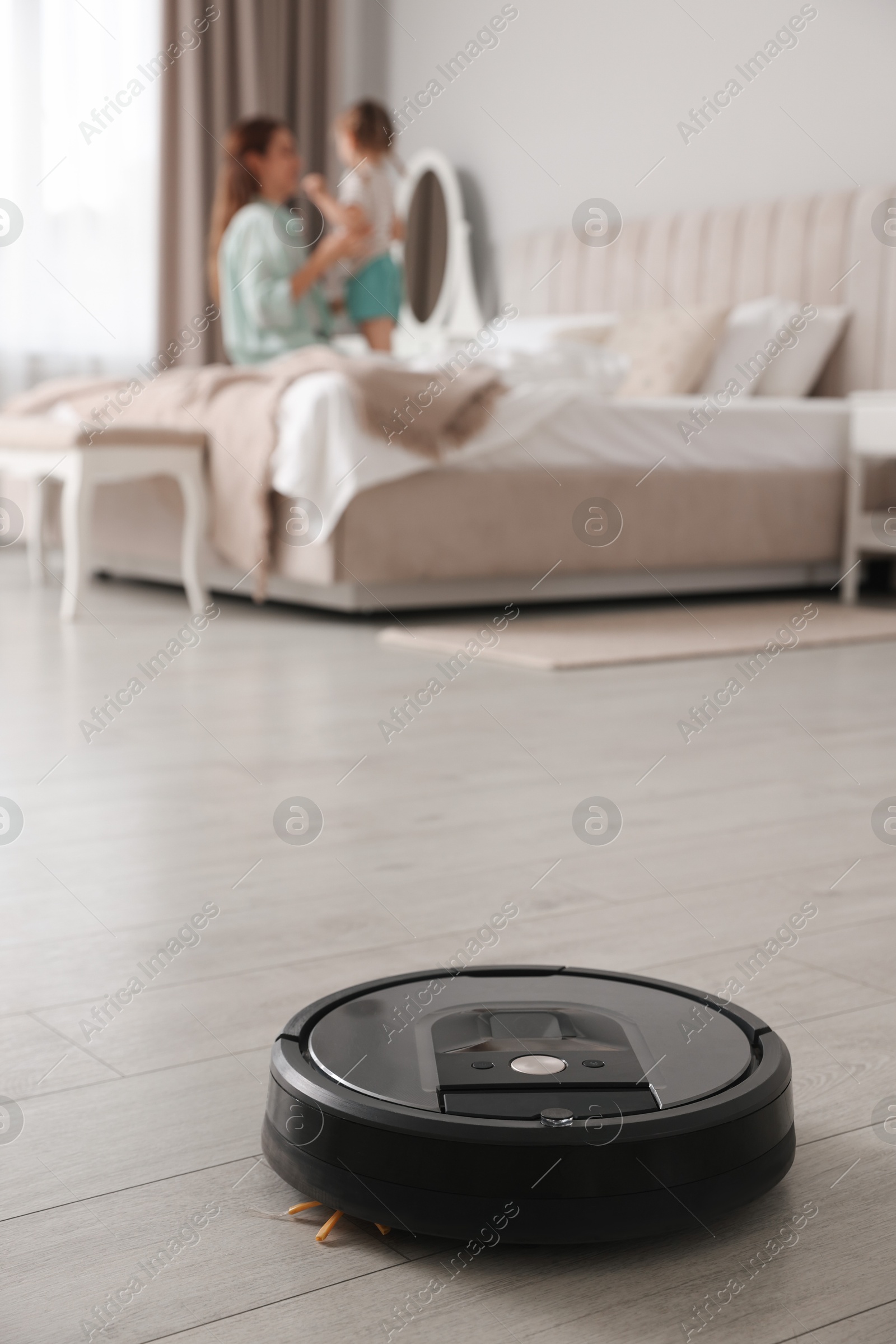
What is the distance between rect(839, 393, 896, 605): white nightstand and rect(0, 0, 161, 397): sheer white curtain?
318cm

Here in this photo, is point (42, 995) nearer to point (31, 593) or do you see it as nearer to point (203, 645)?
point (203, 645)

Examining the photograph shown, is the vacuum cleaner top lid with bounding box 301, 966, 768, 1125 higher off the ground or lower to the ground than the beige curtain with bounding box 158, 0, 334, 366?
lower

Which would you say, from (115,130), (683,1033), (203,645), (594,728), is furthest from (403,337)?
(683,1033)

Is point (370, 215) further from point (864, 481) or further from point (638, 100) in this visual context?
point (864, 481)

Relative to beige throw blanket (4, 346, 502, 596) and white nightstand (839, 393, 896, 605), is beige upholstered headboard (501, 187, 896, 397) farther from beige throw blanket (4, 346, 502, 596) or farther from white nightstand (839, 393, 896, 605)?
beige throw blanket (4, 346, 502, 596)

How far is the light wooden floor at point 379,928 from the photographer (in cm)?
78

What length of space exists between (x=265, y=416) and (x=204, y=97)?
10.4 feet

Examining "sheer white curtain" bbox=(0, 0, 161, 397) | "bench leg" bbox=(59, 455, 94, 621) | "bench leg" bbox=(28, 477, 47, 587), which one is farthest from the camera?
"sheer white curtain" bbox=(0, 0, 161, 397)

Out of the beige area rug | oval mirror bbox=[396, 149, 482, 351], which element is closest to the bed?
the beige area rug

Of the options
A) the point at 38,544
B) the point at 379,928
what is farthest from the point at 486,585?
the point at 379,928

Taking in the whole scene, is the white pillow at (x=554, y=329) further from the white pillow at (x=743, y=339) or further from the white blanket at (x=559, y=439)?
the white blanket at (x=559, y=439)

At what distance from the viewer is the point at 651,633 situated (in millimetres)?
3662

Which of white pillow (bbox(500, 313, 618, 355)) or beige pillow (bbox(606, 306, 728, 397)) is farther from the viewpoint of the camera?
white pillow (bbox(500, 313, 618, 355))

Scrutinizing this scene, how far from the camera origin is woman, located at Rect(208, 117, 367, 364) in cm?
429
